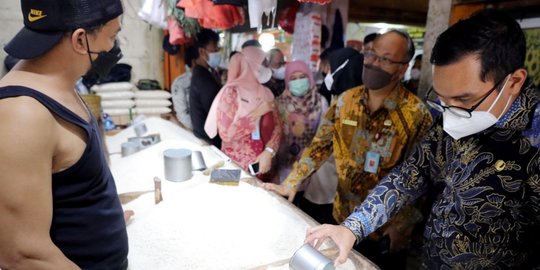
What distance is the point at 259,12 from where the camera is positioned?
1.40m

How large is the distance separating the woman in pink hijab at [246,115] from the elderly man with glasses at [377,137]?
641mm

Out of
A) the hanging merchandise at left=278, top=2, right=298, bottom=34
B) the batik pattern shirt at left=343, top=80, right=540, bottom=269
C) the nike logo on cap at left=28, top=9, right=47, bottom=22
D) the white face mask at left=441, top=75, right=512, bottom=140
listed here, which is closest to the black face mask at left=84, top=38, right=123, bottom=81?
the nike logo on cap at left=28, top=9, right=47, bottom=22

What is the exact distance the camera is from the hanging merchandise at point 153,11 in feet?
8.76

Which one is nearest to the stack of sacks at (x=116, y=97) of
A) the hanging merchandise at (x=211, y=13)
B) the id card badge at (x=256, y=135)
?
the hanging merchandise at (x=211, y=13)

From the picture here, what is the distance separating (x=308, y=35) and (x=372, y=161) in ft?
3.65

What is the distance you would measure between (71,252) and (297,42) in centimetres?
193

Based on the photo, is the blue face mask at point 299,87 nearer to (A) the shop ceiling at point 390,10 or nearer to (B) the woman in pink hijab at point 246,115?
(B) the woman in pink hijab at point 246,115

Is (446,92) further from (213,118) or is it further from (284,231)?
(213,118)

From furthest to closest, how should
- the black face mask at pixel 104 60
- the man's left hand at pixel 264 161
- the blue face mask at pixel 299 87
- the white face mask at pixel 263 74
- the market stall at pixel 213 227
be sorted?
1. the white face mask at pixel 263 74
2. the blue face mask at pixel 299 87
3. the man's left hand at pixel 264 161
4. the market stall at pixel 213 227
5. the black face mask at pixel 104 60

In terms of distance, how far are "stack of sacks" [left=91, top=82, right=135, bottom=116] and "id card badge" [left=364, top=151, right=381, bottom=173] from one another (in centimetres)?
327

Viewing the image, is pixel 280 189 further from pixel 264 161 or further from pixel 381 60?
pixel 381 60

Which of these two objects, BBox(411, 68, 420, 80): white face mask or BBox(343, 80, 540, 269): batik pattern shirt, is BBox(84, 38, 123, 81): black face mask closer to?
BBox(343, 80, 540, 269): batik pattern shirt

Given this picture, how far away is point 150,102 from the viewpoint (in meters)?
3.99

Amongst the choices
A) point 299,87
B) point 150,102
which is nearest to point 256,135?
point 299,87
